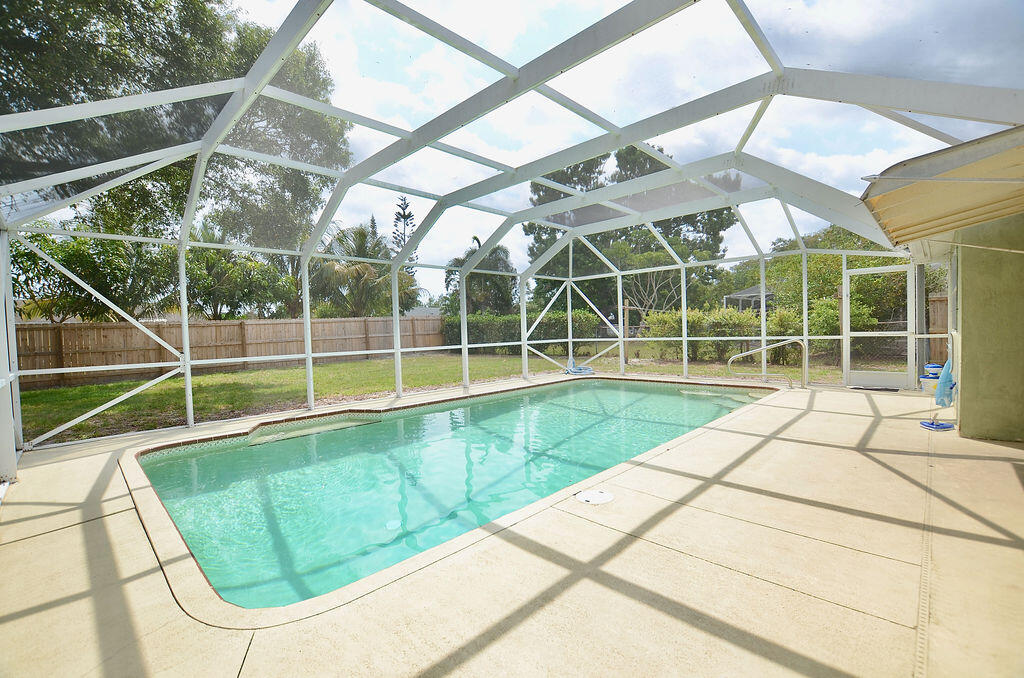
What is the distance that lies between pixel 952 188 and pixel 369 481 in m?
5.35

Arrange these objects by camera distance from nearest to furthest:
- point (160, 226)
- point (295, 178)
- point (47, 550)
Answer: point (47, 550) → point (295, 178) → point (160, 226)

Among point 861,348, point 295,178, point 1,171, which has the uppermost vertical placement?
point 295,178

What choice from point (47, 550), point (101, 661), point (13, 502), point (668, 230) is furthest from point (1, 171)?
point (668, 230)

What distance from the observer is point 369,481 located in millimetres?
4508

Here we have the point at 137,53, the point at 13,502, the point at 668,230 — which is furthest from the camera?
the point at 668,230

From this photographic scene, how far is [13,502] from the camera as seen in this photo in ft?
11.5

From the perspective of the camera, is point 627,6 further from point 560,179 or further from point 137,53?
point 560,179

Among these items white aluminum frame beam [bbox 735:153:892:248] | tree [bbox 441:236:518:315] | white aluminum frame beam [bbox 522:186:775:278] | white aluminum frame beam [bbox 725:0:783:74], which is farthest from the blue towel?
tree [bbox 441:236:518:315]

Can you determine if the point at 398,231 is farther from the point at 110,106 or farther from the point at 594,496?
the point at 594,496

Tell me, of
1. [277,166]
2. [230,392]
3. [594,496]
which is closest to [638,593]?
[594,496]

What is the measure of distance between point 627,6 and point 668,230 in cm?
903

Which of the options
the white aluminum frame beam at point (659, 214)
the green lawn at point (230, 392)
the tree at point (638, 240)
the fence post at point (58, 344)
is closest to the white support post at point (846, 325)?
the white aluminum frame beam at point (659, 214)

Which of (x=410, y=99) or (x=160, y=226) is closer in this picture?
(x=410, y=99)

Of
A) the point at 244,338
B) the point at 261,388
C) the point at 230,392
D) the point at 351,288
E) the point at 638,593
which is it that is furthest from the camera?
the point at 351,288
